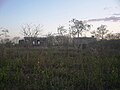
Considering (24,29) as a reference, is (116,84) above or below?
below

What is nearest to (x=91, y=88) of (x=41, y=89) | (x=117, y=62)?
(x=41, y=89)

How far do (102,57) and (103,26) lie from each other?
210ft

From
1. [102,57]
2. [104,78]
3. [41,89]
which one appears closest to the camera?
[41,89]

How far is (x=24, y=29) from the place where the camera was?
4528 centimetres

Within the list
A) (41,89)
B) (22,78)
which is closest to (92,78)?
(41,89)

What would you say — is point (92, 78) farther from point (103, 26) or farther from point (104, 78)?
point (103, 26)

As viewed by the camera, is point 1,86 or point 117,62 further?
point 117,62

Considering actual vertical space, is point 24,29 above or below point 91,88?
above

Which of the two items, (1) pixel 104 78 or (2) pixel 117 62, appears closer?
(1) pixel 104 78

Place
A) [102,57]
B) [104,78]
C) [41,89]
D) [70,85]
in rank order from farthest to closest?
[102,57] → [104,78] → [70,85] → [41,89]

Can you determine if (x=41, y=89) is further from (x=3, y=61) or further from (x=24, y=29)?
(x=24, y=29)

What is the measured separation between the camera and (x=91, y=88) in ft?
20.2

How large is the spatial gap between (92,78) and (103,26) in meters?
67.3

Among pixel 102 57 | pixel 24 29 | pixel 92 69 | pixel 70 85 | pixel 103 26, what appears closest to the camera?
pixel 70 85
